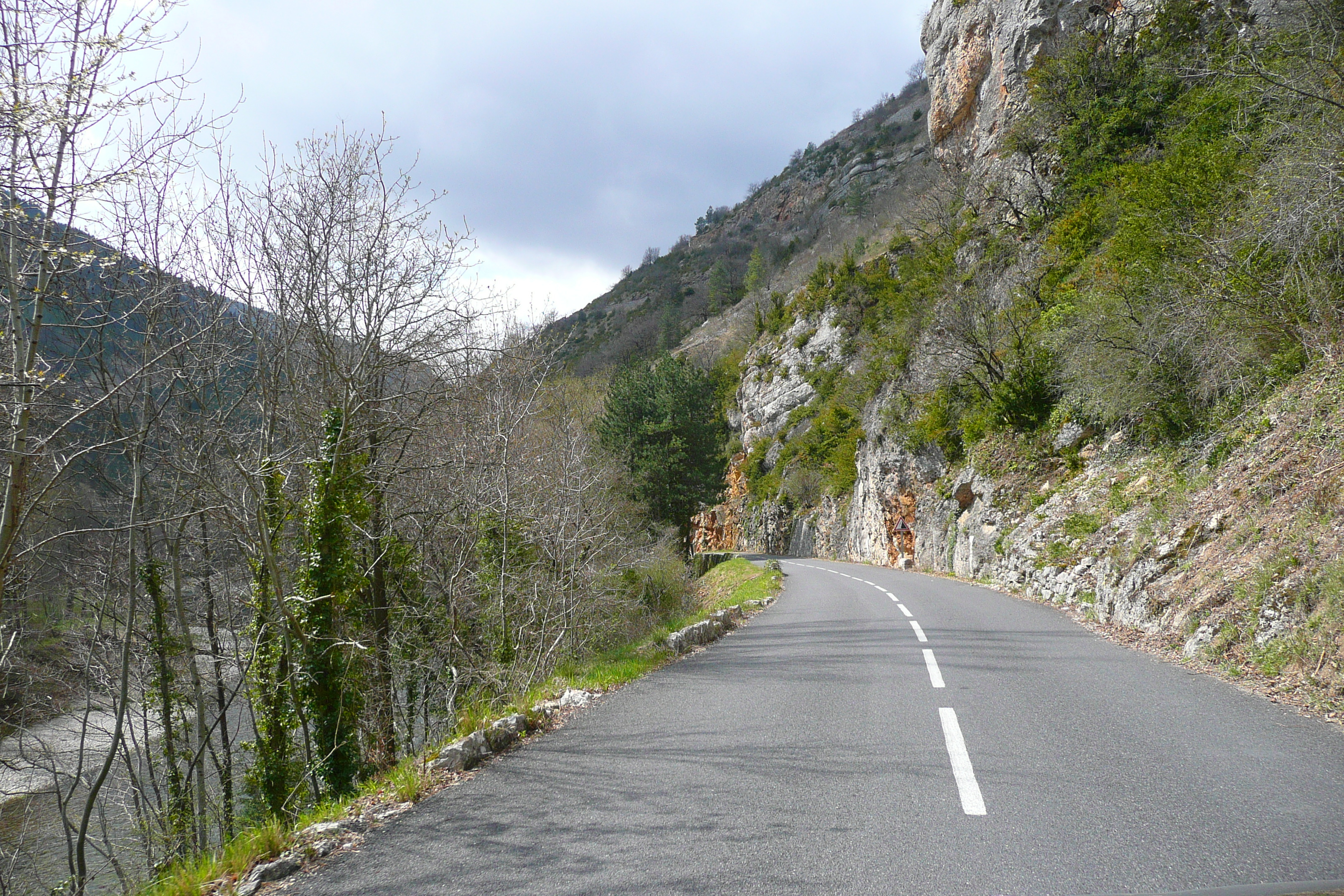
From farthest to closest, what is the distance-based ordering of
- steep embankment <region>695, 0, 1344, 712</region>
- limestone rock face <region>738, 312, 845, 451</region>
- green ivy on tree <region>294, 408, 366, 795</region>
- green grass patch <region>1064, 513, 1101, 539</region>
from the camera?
1. limestone rock face <region>738, 312, 845, 451</region>
2. green grass patch <region>1064, 513, 1101, 539</region>
3. green ivy on tree <region>294, 408, 366, 795</region>
4. steep embankment <region>695, 0, 1344, 712</region>

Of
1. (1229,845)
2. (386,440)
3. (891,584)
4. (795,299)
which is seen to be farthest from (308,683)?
(795,299)

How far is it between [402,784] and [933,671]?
560 cm

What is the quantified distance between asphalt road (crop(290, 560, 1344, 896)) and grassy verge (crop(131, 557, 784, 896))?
1.74ft

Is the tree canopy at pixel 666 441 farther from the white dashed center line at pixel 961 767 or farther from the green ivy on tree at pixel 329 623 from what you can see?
the white dashed center line at pixel 961 767

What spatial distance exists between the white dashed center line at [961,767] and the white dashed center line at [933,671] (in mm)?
1013

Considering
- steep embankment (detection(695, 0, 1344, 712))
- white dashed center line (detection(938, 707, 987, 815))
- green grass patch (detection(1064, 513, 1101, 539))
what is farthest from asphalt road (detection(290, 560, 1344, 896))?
green grass patch (detection(1064, 513, 1101, 539))

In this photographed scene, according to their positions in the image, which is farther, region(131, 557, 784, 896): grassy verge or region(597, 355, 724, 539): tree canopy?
region(597, 355, 724, 539): tree canopy

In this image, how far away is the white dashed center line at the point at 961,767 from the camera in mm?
4043

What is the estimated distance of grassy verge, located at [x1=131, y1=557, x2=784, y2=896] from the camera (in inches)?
160

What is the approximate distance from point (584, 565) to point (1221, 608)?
9660 millimetres

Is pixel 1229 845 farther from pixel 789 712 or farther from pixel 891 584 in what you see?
pixel 891 584

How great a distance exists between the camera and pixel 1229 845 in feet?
11.4

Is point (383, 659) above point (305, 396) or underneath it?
underneath

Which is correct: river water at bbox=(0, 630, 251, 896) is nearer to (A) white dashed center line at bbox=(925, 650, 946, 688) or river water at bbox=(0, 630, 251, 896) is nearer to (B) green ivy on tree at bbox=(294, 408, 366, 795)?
(B) green ivy on tree at bbox=(294, 408, 366, 795)
